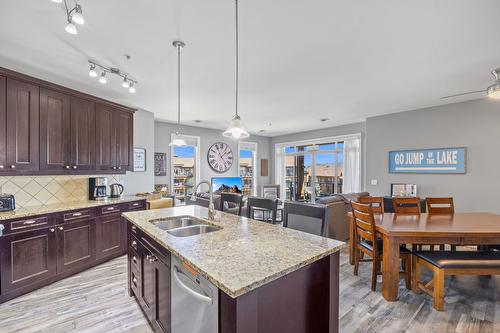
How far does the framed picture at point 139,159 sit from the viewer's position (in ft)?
14.8

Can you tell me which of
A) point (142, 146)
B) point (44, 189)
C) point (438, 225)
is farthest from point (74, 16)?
point (438, 225)

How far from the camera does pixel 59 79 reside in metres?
Answer: 3.09

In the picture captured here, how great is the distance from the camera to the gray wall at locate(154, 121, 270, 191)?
575cm

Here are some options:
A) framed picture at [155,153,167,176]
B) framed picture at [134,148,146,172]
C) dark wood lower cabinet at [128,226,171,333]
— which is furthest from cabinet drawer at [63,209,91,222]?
framed picture at [155,153,167,176]

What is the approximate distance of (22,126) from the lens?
8.80 ft

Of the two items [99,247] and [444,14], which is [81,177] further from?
[444,14]

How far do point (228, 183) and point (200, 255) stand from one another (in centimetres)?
533

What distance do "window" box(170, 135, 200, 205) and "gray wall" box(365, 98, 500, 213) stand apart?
4573mm

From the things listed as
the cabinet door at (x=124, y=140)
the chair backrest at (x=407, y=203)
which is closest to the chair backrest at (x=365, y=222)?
→ the chair backrest at (x=407, y=203)

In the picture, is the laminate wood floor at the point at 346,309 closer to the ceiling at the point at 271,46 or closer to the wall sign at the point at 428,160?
the wall sign at the point at 428,160

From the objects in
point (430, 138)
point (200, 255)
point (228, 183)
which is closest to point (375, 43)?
point (200, 255)

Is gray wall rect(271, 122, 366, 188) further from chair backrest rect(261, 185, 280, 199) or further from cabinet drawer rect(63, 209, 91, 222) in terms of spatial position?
cabinet drawer rect(63, 209, 91, 222)

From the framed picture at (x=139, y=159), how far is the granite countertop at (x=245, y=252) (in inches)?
108

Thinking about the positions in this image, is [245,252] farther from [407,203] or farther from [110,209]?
[407,203]
